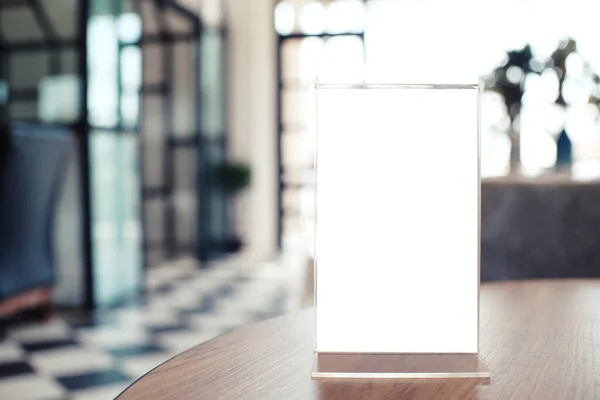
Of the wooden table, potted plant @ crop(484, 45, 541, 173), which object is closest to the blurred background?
potted plant @ crop(484, 45, 541, 173)

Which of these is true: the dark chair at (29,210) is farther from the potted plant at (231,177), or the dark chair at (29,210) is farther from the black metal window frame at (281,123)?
the black metal window frame at (281,123)

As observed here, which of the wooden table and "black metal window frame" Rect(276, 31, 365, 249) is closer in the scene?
the wooden table

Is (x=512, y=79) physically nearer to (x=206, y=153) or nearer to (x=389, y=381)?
(x=389, y=381)

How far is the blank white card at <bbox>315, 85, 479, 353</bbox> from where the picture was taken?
0.59 m

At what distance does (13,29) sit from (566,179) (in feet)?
13.2

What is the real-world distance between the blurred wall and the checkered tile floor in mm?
2113

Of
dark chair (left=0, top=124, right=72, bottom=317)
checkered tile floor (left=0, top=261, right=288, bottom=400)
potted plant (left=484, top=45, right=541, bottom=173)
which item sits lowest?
checkered tile floor (left=0, top=261, right=288, bottom=400)

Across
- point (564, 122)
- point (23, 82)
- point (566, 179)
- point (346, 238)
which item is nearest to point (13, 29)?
point (23, 82)

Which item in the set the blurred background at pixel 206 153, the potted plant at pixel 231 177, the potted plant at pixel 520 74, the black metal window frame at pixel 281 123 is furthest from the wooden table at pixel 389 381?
the black metal window frame at pixel 281 123

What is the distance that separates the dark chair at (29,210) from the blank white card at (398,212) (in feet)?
9.96

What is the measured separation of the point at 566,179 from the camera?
2.00 meters

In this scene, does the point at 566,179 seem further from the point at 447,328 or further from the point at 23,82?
the point at 23,82

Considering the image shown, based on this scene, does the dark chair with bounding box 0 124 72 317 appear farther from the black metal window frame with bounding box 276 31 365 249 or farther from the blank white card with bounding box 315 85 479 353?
the black metal window frame with bounding box 276 31 365 249

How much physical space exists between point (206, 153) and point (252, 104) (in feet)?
3.50
